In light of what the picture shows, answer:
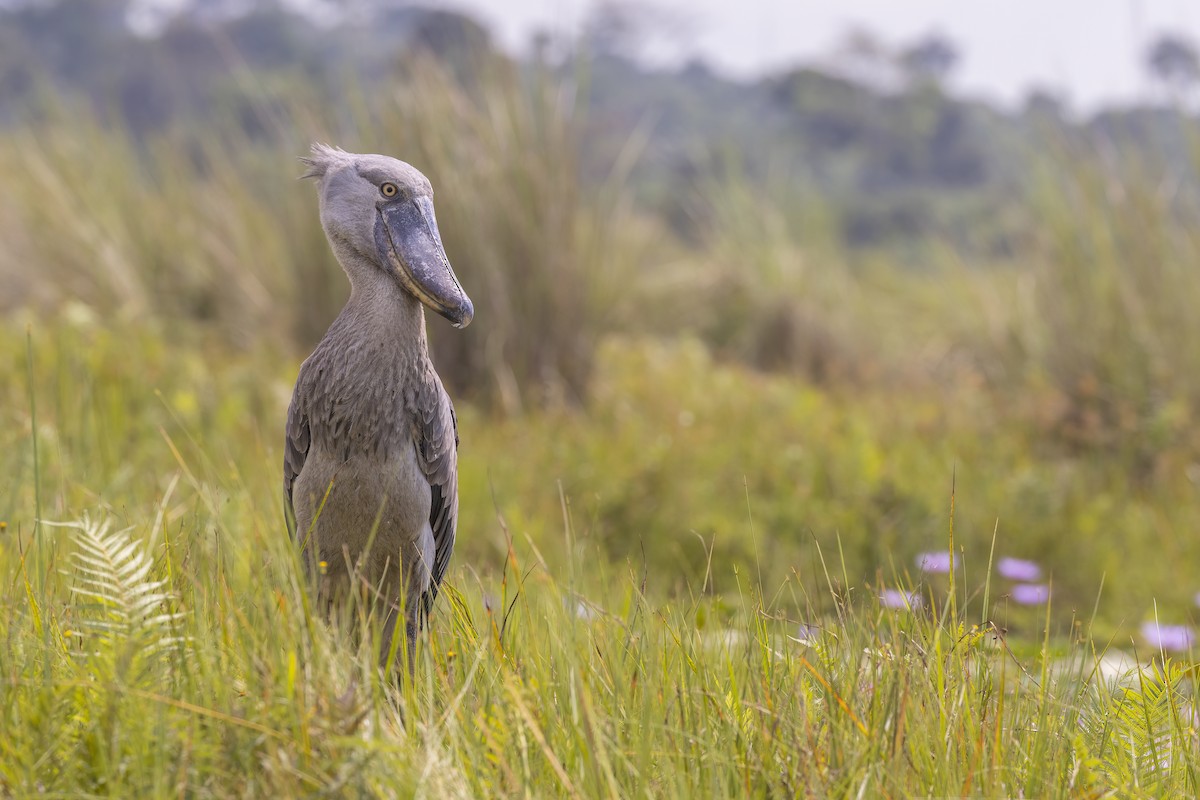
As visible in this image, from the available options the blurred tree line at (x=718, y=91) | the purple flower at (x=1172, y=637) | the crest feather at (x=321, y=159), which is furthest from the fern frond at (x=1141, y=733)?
the blurred tree line at (x=718, y=91)

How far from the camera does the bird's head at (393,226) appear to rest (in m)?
1.89

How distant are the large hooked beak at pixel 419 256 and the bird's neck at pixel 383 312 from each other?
0.06 m

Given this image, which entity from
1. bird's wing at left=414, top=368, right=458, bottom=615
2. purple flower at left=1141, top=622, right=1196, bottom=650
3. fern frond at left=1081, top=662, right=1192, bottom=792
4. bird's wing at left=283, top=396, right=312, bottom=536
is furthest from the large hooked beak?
purple flower at left=1141, top=622, right=1196, bottom=650

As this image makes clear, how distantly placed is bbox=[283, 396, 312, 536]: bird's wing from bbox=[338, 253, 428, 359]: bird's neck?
21 cm

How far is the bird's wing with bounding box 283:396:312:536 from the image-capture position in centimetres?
209

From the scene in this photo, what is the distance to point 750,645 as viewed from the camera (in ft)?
6.07

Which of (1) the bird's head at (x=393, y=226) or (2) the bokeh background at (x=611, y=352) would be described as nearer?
(1) the bird's head at (x=393, y=226)

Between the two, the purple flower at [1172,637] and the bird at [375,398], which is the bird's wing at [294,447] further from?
the purple flower at [1172,637]

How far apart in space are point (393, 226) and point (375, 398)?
30 centimetres

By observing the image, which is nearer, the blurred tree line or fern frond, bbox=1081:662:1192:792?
fern frond, bbox=1081:662:1192:792

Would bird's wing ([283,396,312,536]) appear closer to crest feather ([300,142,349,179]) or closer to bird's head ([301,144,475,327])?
bird's head ([301,144,475,327])

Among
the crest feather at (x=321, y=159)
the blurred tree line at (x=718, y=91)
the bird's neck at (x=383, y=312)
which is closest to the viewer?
the bird's neck at (x=383, y=312)

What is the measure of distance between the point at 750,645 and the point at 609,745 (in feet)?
0.94

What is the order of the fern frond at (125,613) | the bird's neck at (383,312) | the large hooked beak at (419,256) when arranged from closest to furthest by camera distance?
the fern frond at (125,613)
the large hooked beak at (419,256)
the bird's neck at (383,312)
